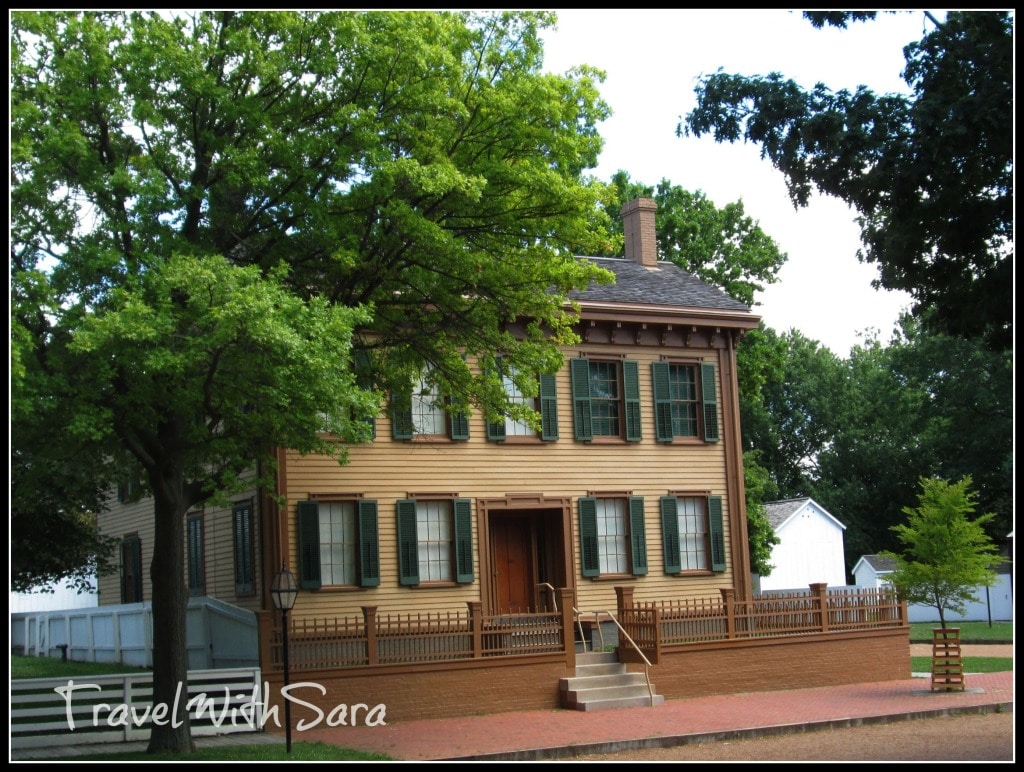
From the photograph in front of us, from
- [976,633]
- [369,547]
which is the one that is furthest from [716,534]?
[976,633]

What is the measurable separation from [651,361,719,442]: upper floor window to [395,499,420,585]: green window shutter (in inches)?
241

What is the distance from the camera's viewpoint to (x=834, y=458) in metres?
61.9

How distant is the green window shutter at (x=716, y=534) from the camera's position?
1014 inches

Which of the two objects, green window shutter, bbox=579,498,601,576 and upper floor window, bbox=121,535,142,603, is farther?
upper floor window, bbox=121,535,142,603

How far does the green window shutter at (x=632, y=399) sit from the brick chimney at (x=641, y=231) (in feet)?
15.0

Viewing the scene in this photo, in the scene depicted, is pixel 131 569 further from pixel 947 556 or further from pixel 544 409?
pixel 947 556

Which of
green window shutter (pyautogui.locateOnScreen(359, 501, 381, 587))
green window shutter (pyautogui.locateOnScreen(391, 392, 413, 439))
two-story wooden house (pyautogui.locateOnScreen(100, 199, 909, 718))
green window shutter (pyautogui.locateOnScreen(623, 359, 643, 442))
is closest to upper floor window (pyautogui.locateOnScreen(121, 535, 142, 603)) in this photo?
two-story wooden house (pyautogui.locateOnScreen(100, 199, 909, 718))

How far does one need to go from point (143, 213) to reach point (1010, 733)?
1365 cm

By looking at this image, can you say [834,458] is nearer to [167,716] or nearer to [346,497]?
[346,497]

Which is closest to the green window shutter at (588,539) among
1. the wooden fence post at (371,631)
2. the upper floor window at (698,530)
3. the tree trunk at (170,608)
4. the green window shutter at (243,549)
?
the upper floor window at (698,530)

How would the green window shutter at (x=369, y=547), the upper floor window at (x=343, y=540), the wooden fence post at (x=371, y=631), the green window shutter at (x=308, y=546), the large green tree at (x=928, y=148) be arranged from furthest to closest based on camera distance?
the green window shutter at (x=369, y=547)
the upper floor window at (x=343, y=540)
the green window shutter at (x=308, y=546)
the wooden fence post at (x=371, y=631)
the large green tree at (x=928, y=148)

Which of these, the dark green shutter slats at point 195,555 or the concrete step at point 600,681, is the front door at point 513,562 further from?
the dark green shutter slats at point 195,555

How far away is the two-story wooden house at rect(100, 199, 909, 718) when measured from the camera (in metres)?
Result: 20.2

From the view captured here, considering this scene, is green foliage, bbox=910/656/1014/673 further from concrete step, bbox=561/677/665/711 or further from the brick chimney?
the brick chimney
